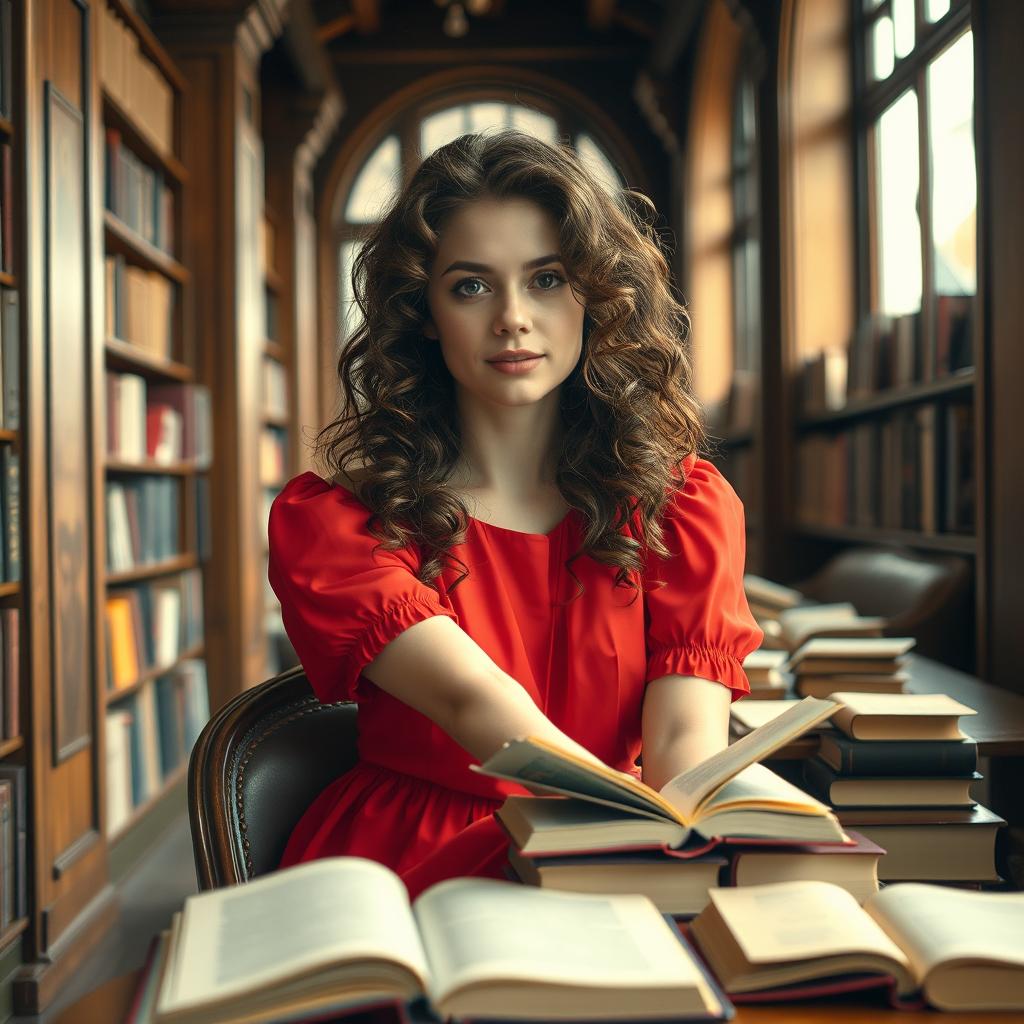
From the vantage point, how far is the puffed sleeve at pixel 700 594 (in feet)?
4.59

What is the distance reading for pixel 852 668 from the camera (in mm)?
2102

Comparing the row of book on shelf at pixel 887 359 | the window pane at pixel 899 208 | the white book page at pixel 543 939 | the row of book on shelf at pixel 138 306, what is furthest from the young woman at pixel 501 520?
the window pane at pixel 899 208

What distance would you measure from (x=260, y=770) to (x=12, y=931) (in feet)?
5.07

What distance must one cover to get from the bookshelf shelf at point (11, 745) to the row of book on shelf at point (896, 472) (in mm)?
2391

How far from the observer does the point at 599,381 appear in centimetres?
157

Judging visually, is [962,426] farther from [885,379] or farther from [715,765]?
[715,765]

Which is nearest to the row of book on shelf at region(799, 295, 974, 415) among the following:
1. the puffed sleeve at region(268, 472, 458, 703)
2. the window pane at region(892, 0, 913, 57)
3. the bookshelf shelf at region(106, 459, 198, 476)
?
the window pane at region(892, 0, 913, 57)

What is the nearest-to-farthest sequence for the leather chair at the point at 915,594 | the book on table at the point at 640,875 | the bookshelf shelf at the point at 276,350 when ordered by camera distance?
the book on table at the point at 640,875 → the leather chair at the point at 915,594 → the bookshelf shelf at the point at 276,350

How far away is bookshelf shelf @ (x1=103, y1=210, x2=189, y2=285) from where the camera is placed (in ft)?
11.6

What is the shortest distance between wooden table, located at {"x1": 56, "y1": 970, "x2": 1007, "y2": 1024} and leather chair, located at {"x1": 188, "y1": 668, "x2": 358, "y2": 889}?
0.45m

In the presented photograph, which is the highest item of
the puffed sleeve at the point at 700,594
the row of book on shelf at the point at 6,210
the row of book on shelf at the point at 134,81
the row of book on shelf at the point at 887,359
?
the row of book on shelf at the point at 134,81

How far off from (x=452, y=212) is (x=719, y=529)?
0.53m

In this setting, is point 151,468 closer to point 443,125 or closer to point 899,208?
point 899,208

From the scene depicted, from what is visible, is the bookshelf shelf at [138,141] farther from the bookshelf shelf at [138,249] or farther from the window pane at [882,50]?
the window pane at [882,50]
